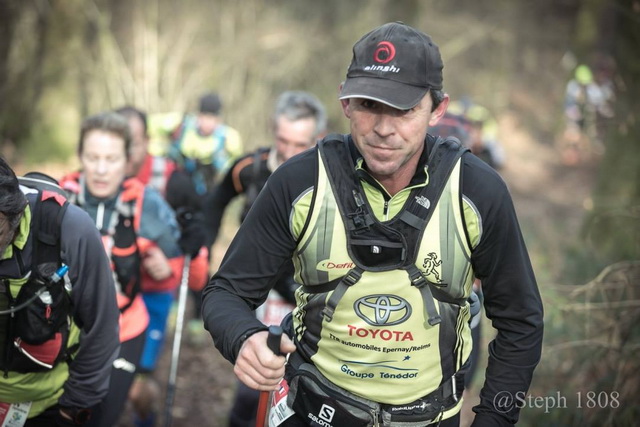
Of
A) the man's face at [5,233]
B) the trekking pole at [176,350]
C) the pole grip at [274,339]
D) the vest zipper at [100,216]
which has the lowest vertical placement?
the trekking pole at [176,350]

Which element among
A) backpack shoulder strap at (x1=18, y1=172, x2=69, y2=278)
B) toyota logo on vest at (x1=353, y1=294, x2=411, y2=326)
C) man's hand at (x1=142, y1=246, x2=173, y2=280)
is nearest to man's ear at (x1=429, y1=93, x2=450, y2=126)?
toyota logo on vest at (x1=353, y1=294, x2=411, y2=326)

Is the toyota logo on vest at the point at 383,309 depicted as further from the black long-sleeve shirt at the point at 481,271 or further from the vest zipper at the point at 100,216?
the vest zipper at the point at 100,216

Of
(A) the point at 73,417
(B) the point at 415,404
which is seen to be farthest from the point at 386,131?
(A) the point at 73,417

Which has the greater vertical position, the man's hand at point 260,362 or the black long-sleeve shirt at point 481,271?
the black long-sleeve shirt at point 481,271

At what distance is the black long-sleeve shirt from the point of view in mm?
2557

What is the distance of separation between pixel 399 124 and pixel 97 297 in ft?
5.32

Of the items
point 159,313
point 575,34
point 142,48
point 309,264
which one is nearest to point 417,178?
point 309,264

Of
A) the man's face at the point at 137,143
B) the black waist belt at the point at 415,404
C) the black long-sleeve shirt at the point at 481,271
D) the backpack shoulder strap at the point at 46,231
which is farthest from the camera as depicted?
the man's face at the point at 137,143

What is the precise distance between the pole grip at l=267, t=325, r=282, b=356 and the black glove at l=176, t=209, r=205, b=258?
2523 mm

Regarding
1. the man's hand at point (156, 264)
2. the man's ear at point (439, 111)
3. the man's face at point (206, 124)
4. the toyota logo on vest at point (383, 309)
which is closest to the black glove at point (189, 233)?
the man's hand at point (156, 264)

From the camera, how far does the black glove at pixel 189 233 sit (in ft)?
15.7

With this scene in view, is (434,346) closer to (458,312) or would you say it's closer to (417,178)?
(458,312)

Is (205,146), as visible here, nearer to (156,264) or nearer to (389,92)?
(156,264)

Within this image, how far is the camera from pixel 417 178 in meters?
2.61
